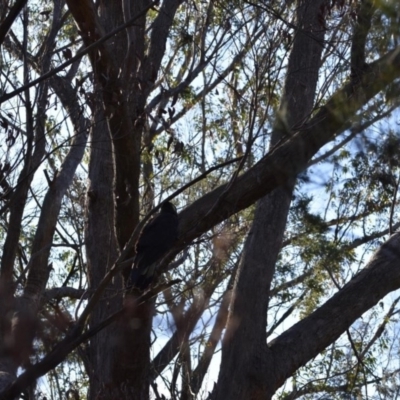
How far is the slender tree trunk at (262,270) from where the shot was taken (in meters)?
7.70

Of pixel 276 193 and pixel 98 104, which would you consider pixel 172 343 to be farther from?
pixel 98 104

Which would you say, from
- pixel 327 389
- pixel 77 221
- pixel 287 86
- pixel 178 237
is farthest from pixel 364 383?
pixel 178 237

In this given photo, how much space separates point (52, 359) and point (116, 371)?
5.17 ft

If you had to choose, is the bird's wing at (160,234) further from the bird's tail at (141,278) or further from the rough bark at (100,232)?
the rough bark at (100,232)

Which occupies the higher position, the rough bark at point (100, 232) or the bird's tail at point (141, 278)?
the rough bark at point (100, 232)

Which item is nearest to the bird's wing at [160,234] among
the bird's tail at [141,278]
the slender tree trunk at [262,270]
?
the bird's tail at [141,278]

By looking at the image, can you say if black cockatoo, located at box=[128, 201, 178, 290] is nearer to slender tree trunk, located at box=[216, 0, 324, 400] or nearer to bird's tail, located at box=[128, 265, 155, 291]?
bird's tail, located at box=[128, 265, 155, 291]

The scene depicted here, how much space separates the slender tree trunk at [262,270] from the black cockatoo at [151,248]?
0.92 meters

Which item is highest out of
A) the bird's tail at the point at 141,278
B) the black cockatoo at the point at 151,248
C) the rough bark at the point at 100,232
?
the rough bark at the point at 100,232

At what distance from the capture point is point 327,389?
1212cm

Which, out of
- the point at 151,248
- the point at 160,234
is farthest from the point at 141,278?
the point at 160,234

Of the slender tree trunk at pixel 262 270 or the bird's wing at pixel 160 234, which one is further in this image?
the slender tree trunk at pixel 262 270

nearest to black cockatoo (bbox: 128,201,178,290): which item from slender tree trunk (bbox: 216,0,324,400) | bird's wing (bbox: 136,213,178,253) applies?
bird's wing (bbox: 136,213,178,253)

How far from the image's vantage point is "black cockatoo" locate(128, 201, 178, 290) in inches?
269
